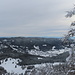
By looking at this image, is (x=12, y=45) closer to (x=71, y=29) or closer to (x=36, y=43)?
(x=36, y=43)

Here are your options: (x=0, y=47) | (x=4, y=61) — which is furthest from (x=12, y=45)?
(x=4, y=61)

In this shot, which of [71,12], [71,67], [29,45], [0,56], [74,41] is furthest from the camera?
[29,45]

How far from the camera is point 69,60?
6.48 metres

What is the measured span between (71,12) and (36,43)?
4827 inches

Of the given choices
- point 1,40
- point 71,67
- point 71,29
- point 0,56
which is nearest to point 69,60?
point 71,67

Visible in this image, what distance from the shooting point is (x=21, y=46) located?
13550 centimetres

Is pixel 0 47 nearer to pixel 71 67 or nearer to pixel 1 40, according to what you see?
pixel 1 40

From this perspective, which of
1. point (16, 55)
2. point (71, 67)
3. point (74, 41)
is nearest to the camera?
point (74, 41)

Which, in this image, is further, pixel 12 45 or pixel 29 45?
pixel 29 45

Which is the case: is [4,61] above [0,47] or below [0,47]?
below

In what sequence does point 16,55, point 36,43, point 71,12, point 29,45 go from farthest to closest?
Result: 1. point 29,45
2. point 36,43
3. point 16,55
4. point 71,12

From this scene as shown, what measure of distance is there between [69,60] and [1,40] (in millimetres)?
127039

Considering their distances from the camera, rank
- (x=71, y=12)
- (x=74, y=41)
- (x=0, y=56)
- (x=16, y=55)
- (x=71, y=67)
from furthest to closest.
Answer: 1. (x=16, y=55)
2. (x=0, y=56)
3. (x=71, y=67)
4. (x=74, y=41)
5. (x=71, y=12)

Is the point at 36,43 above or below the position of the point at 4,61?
above
